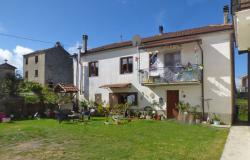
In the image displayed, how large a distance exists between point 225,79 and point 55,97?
15349mm

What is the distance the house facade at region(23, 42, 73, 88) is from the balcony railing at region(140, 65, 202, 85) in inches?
925

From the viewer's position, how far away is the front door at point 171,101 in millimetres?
22734

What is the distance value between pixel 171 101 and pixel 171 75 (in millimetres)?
2315

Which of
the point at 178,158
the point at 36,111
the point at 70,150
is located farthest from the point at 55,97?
the point at 178,158

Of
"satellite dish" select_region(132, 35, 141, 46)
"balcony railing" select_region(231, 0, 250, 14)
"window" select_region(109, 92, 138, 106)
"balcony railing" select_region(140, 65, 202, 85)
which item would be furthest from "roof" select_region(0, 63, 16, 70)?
"balcony railing" select_region(231, 0, 250, 14)

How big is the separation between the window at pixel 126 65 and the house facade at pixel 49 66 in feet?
65.8

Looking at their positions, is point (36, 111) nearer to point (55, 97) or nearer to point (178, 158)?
point (55, 97)

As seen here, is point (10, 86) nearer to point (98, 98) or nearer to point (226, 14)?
point (98, 98)

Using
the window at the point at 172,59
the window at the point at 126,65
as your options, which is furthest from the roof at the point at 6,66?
the window at the point at 172,59

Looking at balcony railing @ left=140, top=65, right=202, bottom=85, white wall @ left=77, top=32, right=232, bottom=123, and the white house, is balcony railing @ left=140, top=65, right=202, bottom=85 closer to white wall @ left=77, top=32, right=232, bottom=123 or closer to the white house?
the white house

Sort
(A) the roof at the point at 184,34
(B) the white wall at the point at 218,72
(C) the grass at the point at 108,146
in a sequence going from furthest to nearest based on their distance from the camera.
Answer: (A) the roof at the point at 184,34 → (B) the white wall at the point at 218,72 → (C) the grass at the point at 108,146

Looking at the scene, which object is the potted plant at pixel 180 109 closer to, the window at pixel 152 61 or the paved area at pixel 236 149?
the window at pixel 152 61

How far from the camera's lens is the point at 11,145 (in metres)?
11.2

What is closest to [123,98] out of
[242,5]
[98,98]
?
[98,98]
